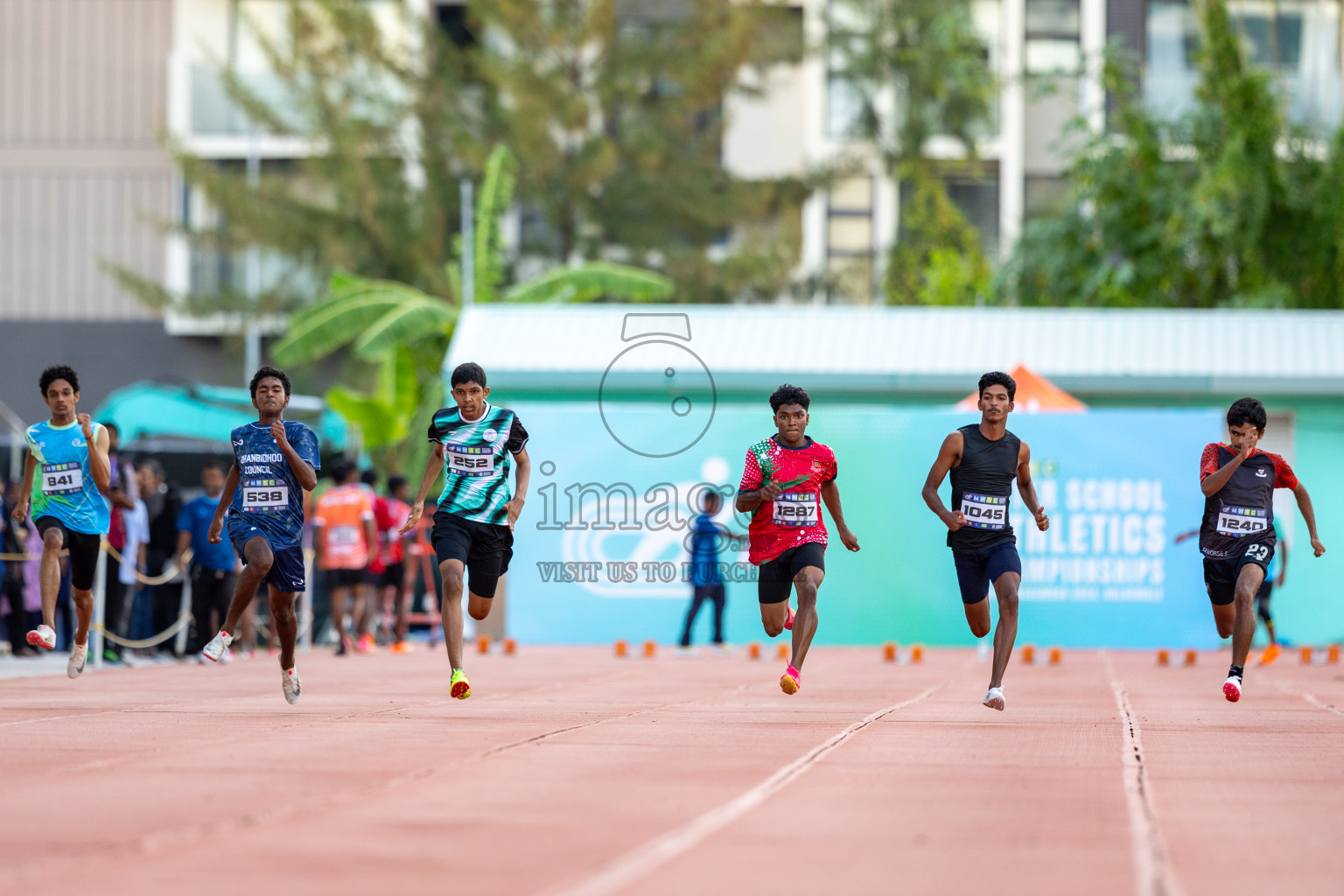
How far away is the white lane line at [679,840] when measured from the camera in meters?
4.84

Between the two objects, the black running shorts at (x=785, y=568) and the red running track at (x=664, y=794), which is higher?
the black running shorts at (x=785, y=568)

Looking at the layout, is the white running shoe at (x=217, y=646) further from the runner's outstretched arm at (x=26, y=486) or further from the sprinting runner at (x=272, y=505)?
the runner's outstretched arm at (x=26, y=486)

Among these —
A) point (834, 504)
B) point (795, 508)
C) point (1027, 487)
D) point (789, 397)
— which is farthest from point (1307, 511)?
point (789, 397)

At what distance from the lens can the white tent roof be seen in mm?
22969

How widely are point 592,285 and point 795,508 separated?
59.2 feet

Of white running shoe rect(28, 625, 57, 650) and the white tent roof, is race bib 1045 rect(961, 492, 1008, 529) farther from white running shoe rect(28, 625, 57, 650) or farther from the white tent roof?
the white tent roof

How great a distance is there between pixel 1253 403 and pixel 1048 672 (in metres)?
5.16

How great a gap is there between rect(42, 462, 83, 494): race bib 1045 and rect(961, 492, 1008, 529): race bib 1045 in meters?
5.68

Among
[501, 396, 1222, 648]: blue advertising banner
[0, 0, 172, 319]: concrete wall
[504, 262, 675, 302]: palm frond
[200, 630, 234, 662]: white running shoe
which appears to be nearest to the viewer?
[200, 630, 234, 662]: white running shoe

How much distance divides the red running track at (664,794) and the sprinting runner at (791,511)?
60 cm

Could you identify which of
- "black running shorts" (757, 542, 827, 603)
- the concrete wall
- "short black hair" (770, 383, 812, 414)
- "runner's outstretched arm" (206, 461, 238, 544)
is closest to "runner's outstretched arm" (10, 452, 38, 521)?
"runner's outstretched arm" (206, 461, 238, 544)

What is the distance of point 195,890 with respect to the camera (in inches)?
186

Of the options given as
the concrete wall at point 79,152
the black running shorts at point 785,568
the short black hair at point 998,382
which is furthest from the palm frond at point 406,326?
the short black hair at point 998,382

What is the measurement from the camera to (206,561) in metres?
17.1
